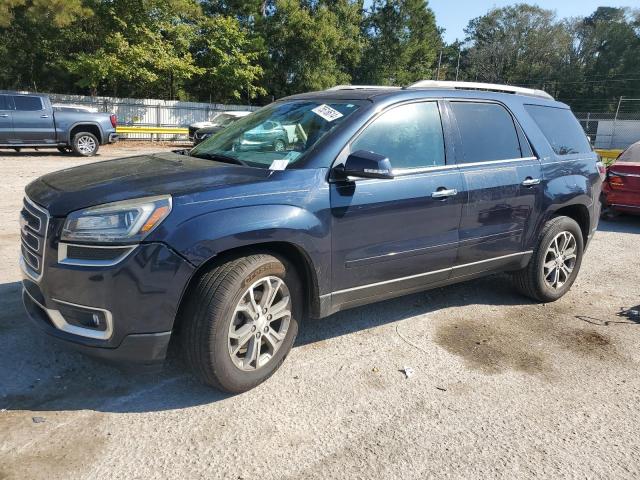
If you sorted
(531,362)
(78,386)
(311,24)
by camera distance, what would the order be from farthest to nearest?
(311,24) → (531,362) → (78,386)

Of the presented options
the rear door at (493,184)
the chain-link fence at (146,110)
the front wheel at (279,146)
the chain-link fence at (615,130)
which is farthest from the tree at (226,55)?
the front wheel at (279,146)

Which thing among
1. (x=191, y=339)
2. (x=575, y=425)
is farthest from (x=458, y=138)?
(x=191, y=339)

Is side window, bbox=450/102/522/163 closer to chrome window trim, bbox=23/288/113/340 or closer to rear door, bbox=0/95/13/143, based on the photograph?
chrome window trim, bbox=23/288/113/340

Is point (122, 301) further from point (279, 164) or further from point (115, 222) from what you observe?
point (279, 164)

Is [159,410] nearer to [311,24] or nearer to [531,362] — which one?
[531,362]

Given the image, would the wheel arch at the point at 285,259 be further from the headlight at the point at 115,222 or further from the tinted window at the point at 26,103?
the tinted window at the point at 26,103

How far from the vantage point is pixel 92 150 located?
16.4 m

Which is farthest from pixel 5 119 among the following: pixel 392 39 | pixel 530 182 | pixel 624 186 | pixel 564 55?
pixel 564 55

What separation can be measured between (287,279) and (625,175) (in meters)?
7.64

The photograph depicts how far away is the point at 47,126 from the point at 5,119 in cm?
105

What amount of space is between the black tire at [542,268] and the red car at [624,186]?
4.22 meters

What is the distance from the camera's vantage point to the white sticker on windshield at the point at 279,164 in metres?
3.33

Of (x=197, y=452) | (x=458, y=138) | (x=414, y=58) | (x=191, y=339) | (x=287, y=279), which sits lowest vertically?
(x=197, y=452)

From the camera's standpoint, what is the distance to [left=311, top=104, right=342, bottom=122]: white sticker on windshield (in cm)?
366
